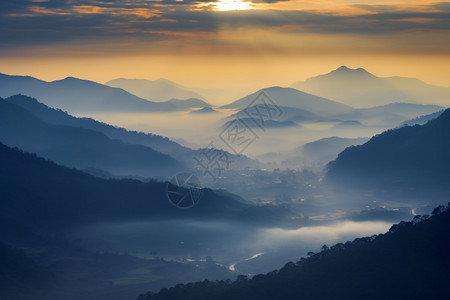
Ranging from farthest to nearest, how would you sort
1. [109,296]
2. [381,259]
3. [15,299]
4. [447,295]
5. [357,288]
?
[109,296] < [15,299] < [381,259] < [357,288] < [447,295]

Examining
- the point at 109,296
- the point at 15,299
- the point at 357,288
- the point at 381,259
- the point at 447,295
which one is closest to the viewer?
the point at 447,295

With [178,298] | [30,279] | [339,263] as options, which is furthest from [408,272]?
[30,279]

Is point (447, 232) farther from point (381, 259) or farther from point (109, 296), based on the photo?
point (109, 296)

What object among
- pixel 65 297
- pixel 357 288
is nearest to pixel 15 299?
pixel 65 297

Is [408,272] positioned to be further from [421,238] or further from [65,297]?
[65,297]

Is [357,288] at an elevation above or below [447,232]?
below

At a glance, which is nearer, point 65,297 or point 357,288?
point 357,288
